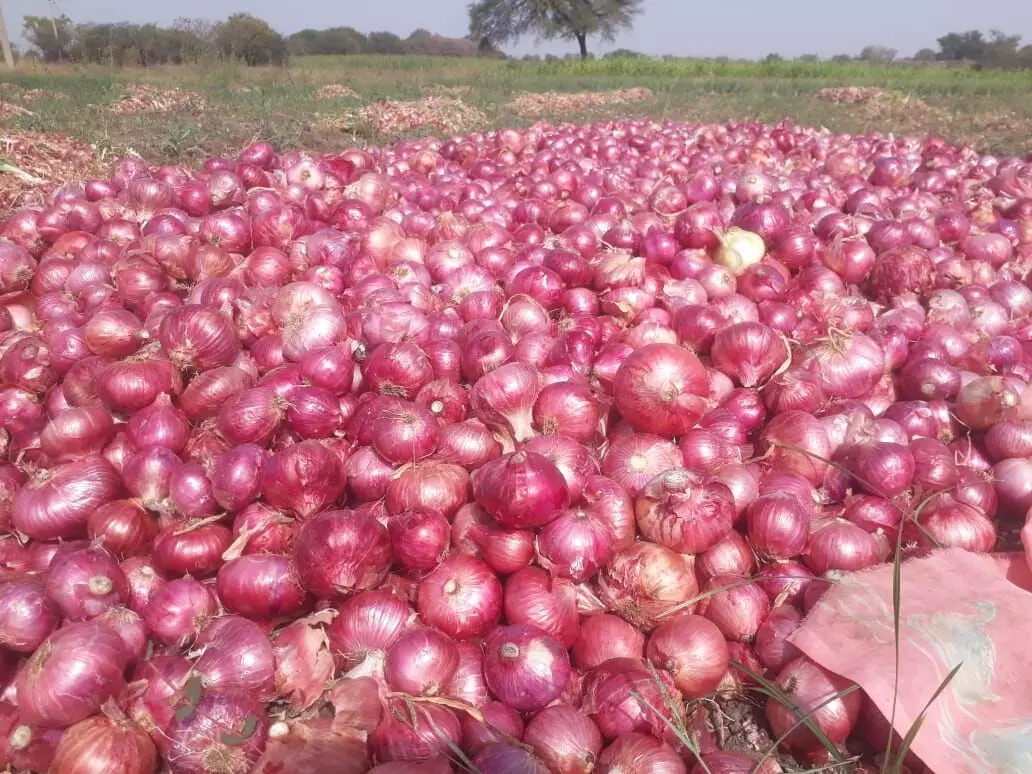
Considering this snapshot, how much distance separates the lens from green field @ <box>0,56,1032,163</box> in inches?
368

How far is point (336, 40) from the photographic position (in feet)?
241

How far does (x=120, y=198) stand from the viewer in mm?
5145

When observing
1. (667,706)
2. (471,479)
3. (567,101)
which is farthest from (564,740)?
(567,101)

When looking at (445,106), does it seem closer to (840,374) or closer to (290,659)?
(840,374)

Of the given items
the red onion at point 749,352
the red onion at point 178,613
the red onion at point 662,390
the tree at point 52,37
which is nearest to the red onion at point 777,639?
the red onion at point 662,390

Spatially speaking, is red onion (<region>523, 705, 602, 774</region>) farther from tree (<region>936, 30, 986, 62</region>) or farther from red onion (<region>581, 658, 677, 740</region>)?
tree (<region>936, 30, 986, 62</region>)

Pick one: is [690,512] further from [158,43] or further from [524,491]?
[158,43]

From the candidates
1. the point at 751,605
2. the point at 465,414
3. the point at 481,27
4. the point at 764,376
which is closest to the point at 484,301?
the point at 465,414

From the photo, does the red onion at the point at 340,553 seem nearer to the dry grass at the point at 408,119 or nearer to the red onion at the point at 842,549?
the red onion at the point at 842,549

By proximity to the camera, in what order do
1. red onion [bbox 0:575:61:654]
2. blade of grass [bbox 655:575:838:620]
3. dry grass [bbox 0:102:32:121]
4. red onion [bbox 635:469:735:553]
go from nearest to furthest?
red onion [bbox 0:575:61:654] → blade of grass [bbox 655:575:838:620] → red onion [bbox 635:469:735:553] → dry grass [bbox 0:102:32:121]

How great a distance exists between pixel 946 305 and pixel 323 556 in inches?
140

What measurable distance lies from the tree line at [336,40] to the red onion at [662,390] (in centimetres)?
1723

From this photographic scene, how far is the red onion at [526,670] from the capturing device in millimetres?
1748

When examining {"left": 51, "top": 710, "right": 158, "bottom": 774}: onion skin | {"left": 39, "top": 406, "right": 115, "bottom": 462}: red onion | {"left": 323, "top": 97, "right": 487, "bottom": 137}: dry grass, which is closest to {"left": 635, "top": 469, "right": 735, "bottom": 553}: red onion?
{"left": 51, "top": 710, "right": 158, "bottom": 774}: onion skin
